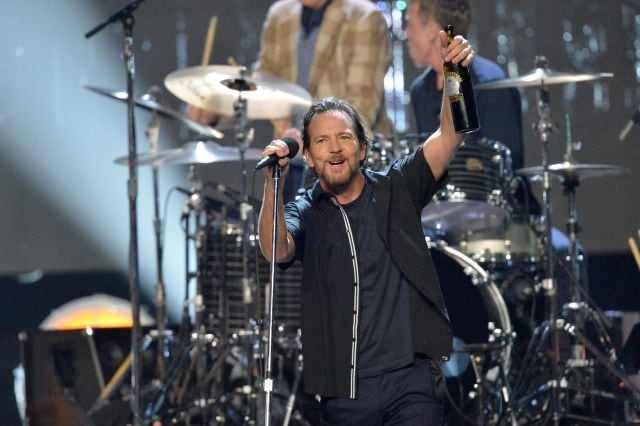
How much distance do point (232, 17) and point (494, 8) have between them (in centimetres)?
204

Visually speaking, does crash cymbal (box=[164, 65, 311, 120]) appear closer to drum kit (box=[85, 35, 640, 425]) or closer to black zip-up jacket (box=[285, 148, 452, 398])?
drum kit (box=[85, 35, 640, 425])

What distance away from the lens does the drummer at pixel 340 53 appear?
22.3ft

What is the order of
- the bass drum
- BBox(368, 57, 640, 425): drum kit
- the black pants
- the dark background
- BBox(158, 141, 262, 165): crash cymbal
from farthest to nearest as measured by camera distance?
the dark background → BBox(158, 141, 262, 165): crash cymbal → the bass drum → BBox(368, 57, 640, 425): drum kit → the black pants

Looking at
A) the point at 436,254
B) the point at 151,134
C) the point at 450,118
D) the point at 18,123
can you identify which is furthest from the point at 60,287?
the point at 450,118

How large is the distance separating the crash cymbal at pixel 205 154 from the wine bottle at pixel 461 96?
8.12 feet

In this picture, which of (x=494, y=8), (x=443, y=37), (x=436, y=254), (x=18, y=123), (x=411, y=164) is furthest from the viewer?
(x=18, y=123)

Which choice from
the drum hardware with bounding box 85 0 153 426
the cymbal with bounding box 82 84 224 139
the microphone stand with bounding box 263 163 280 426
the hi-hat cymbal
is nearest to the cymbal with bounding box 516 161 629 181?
the hi-hat cymbal

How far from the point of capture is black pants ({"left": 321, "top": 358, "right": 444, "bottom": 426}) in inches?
150

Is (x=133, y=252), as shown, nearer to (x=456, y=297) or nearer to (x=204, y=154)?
(x=204, y=154)

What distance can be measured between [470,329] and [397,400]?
260 centimetres

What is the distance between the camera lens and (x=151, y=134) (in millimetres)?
6859

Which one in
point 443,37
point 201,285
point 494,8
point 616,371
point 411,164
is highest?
A: point 494,8

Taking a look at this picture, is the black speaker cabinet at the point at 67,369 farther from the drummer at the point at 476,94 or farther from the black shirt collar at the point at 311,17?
the drummer at the point at 476,94

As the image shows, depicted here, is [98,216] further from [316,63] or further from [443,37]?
[443,37]
